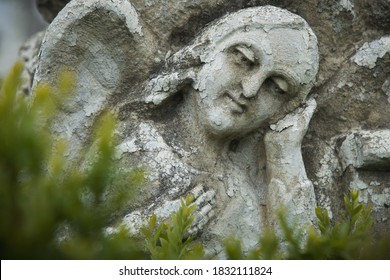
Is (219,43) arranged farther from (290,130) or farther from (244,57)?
(290,130)

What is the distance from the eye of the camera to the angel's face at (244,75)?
220cm

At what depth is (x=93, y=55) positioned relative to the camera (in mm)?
2307

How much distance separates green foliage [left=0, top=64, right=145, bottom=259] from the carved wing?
0.95m

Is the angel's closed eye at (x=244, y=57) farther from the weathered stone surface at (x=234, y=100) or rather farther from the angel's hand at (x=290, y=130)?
the angel's hand at (x=290, y=130)

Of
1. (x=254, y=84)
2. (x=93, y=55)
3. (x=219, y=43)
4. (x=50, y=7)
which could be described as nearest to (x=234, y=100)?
(x=254, y=84)

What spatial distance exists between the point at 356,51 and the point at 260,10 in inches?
15.0

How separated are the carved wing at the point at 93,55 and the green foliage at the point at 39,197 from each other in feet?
3.12

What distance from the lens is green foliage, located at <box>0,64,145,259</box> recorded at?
1.17 meters

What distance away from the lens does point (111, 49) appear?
2305 millimetres

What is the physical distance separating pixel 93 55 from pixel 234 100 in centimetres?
46

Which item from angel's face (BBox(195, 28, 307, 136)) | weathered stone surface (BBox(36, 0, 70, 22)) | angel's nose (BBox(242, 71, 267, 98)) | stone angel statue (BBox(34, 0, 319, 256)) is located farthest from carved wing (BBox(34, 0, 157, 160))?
weathered stone surface (BBox(36, 0, 70, 22))

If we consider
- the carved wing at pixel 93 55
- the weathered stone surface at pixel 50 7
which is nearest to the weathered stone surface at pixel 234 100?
the carved wing at pixel 93 55
